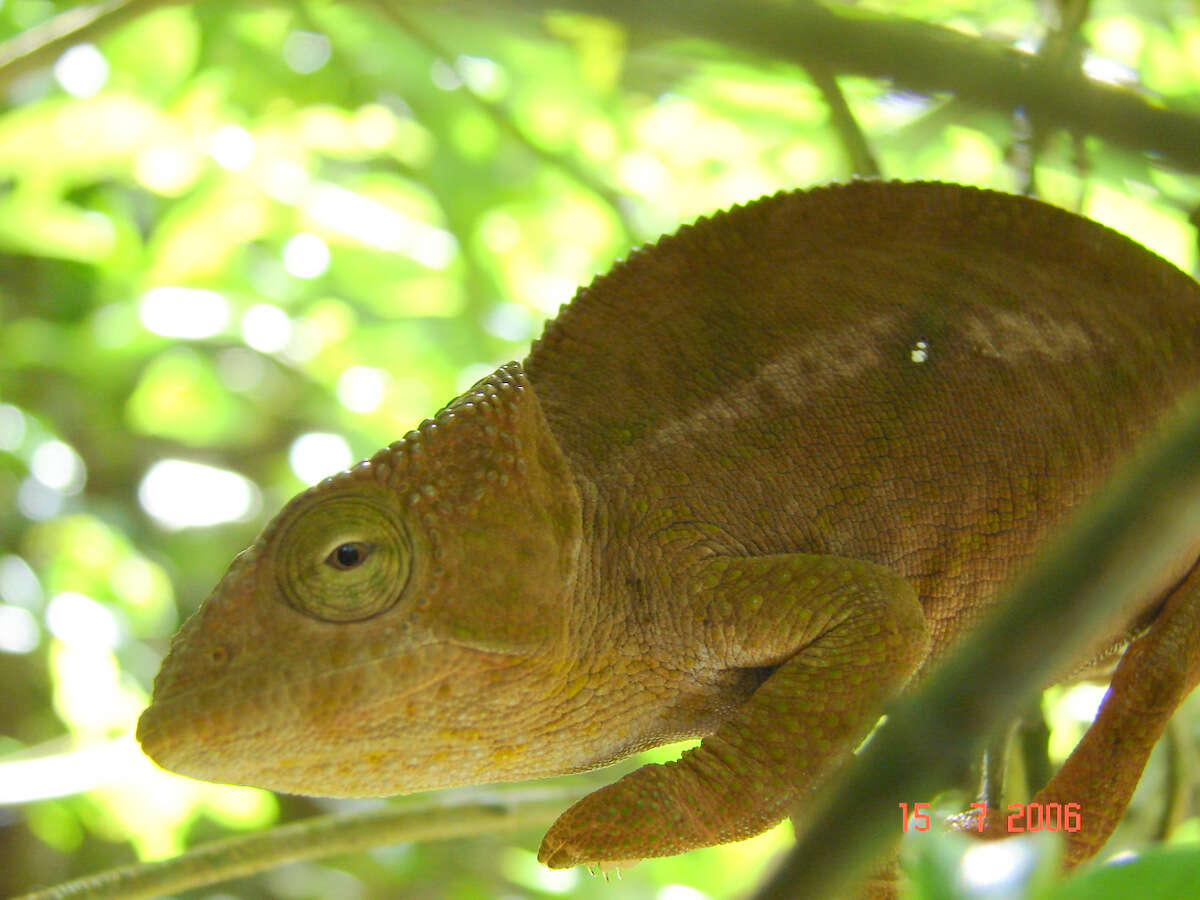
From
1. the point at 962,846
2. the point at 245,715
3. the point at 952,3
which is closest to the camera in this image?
→ the point at 962,846

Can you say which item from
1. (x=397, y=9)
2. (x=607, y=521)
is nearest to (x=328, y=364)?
(x=397, y=9)

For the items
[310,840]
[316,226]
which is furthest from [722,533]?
[316,226]

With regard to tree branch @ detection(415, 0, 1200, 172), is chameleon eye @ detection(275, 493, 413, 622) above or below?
below

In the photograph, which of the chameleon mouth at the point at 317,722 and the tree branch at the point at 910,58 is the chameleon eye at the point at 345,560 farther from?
the tree branch at the point at 910,58

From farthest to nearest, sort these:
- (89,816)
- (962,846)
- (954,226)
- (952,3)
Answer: (89,816)
(952,3)
(954,226)
(962,846)

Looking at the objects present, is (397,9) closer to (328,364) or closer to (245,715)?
(328,364)

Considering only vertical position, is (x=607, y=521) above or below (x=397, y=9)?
below
